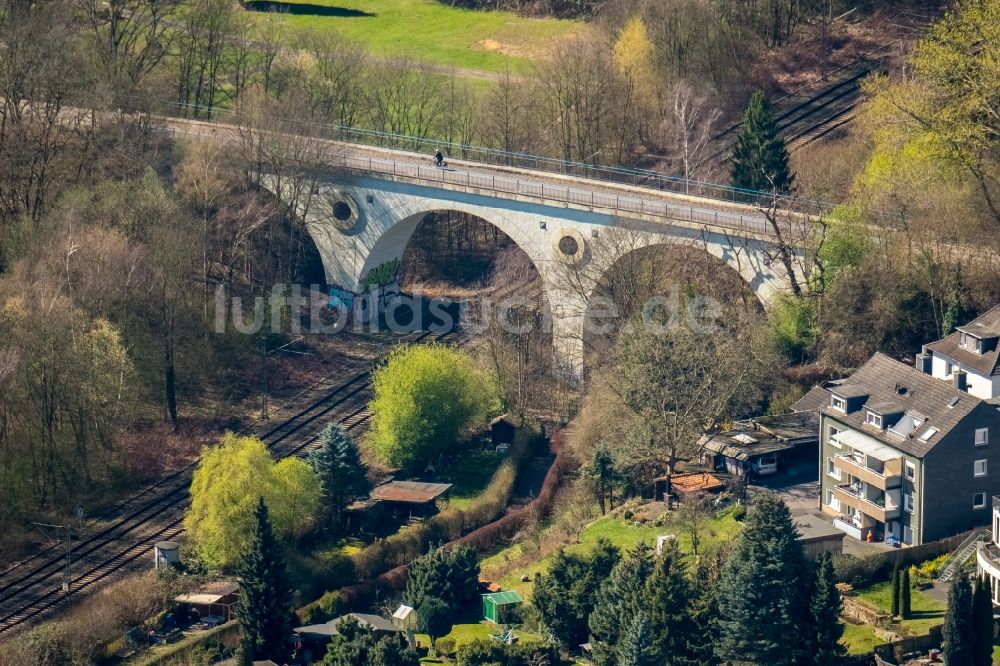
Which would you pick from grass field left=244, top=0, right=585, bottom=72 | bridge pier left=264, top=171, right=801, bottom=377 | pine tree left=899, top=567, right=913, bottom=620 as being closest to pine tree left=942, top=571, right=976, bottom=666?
pine tree left=899, top=567, right=913, bottom=620

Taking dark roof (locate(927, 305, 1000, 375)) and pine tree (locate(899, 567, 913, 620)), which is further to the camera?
dark roof (locate(927, 305, 1000, 375))

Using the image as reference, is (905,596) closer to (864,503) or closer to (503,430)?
(864,503)

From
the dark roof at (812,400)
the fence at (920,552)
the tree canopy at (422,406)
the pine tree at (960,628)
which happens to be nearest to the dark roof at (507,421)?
the tree canopy at (422,406)

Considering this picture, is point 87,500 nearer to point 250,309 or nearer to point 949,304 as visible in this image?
point 250,309

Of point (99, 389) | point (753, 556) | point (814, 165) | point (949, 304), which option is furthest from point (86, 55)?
point (753, 556)

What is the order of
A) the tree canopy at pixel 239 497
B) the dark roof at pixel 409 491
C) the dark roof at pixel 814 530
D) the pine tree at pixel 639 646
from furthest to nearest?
the dark roof at pixel 409 491 → the tree canopy at pixel 239 497 → the dark roof at pixel 814 530 → the pine tree at pixel 639 646

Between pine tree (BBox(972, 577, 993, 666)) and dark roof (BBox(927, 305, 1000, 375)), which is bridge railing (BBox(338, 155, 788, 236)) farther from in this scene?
pine tree (BBox(972, 577, 993, 666))

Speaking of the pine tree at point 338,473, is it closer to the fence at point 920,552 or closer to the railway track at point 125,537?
the railway track at point 125,537
